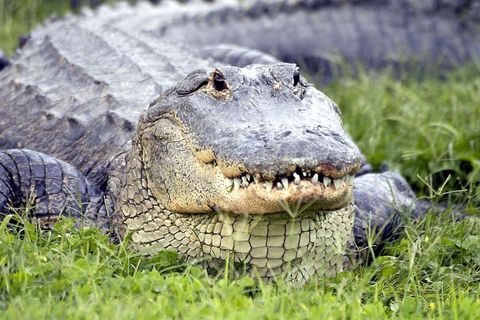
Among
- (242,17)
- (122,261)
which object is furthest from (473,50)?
(122,261)

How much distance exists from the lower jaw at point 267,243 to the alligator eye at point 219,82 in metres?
0.52

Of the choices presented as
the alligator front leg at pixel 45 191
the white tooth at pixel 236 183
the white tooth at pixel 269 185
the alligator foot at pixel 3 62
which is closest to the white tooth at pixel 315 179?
the white tooth at pixel 269 185

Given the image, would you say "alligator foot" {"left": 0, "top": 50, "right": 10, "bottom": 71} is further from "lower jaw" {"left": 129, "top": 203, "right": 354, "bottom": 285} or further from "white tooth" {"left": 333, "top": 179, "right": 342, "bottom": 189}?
"white tooth" {"left": 333, "top": 179, "right": 342, "bottom": 189}

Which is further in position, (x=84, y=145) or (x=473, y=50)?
(x=473, y=50)

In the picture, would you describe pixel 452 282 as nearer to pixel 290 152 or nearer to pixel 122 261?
pixel 290 152

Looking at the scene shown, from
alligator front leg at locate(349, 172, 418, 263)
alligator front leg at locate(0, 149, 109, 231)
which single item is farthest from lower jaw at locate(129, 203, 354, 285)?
alligator front leg at locate(0, 149, 109, 231)

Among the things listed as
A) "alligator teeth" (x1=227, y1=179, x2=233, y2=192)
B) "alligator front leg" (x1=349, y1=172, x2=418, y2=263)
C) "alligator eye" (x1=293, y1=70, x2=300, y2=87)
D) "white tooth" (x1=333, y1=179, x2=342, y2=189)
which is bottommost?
"alligator front leg" (x1=349, y1=172, x2=418, y2=263)

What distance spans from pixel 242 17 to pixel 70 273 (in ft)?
15.8

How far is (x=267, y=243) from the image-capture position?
4219mm

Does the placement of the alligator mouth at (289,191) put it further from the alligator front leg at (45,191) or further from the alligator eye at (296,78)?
the alligator front leg at (45,191)

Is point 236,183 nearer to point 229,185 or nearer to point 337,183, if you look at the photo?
point 229,185

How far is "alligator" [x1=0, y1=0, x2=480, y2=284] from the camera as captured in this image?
399 centimetres

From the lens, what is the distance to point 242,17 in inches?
331

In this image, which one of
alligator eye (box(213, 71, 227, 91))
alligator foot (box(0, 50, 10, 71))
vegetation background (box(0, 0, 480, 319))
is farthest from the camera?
alligator foot (box(0, 50, 10, 71))
